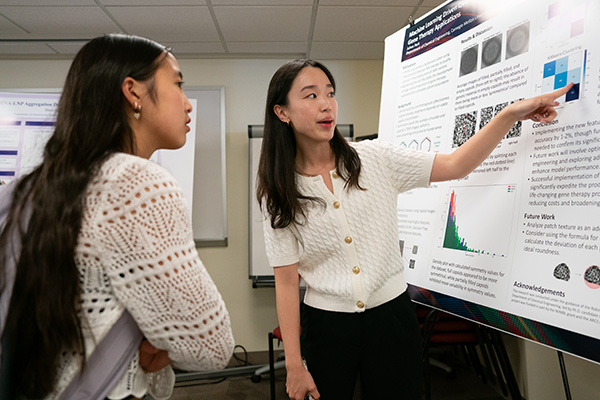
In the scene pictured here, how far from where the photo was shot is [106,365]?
71 centimetres

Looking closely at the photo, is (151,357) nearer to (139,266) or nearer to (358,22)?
(139,266)

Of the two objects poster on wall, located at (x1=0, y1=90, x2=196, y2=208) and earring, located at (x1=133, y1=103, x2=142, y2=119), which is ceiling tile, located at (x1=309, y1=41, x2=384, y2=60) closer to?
poster on wall, located at (x1=0, y1=90, x2=196, y2=208)

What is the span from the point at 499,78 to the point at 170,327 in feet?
3.78

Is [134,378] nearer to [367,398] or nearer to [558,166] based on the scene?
[367,398]

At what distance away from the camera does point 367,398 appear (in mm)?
1216

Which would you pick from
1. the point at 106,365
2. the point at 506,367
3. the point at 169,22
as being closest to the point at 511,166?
the point at 106,365

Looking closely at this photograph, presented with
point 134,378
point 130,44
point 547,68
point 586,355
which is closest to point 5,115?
point 130,44

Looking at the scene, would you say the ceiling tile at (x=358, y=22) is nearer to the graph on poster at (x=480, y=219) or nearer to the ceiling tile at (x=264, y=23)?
the ceiling tile at (x=264, y=23)

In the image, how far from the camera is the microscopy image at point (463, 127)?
4.47 ft

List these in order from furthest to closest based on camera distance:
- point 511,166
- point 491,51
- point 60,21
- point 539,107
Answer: point 60,21
point 491,51
point 511,166
point 539,107

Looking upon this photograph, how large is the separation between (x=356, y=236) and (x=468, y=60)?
28.2 inches

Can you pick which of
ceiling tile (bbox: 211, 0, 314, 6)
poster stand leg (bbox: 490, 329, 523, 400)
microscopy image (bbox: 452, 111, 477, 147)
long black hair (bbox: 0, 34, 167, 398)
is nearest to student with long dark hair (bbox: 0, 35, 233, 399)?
long black hair (bbox: 0, 34, 167, 398)

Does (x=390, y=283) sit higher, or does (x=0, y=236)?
(x=0, y=236)

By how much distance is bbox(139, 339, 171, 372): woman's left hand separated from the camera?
77cm
